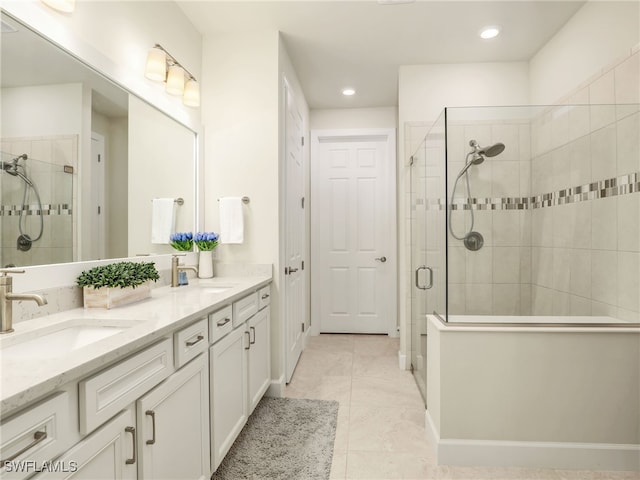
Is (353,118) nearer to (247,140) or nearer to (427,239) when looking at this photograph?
(247,140)

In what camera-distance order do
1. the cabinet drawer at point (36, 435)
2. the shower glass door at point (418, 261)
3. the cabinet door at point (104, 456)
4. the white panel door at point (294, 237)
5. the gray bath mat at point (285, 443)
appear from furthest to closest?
the white panel door at point (294, 237) < the shower glass door at point (418, 261) < the gray bath mat at point (285, 443) < the cabinet door at point (104, 456) < the cabinet drawer at point (36, 435)

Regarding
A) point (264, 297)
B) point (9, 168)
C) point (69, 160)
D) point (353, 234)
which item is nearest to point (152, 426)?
point (9, 168)

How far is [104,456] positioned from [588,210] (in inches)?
93.9

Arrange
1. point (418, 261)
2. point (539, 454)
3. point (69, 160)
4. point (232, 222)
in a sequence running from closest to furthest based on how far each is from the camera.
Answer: point (69, 160) < point (539, 454) < point (232, 222) < point (418, 261)

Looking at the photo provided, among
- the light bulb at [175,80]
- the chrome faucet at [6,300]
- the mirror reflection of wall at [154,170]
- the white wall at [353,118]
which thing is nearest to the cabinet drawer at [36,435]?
the chrome faucet at [6,300]

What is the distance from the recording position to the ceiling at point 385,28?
2469 mm

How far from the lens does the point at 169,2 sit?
93.7 inches

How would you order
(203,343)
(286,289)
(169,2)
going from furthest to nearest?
1. (286,289)
2. (169,2)
3. (203,343)

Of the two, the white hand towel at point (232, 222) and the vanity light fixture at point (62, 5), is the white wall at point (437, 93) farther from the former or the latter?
the vanity light fixture at point (62, 5)

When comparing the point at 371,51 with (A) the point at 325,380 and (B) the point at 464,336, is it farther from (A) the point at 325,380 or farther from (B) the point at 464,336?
(A) the point at 325,380

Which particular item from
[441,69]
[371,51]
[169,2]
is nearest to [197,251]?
[169,2]

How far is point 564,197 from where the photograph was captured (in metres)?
2.00

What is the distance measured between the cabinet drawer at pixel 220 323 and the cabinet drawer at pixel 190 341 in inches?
1.8

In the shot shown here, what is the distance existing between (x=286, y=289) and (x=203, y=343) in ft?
4.50
